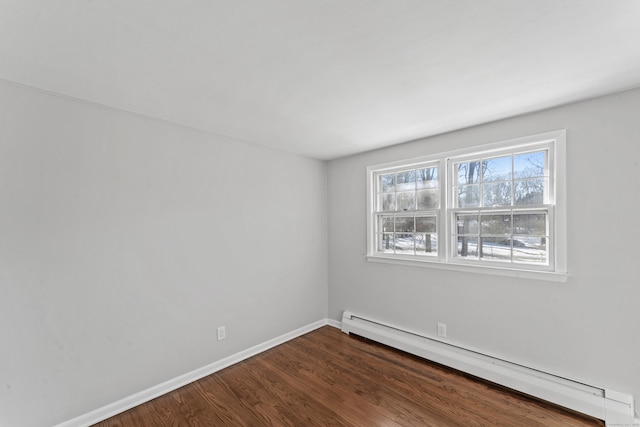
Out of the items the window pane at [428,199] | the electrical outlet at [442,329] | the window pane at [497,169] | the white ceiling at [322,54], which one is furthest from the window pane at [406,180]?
the electrical outlet at [442,329]

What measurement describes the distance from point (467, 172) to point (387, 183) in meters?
0.96

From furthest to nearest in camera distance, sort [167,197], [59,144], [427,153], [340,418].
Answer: [427,153] → [167,197] → [340,418] → [59,144]

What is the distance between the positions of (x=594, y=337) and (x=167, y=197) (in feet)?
12.0

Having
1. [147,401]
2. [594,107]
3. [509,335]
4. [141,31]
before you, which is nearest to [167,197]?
[141,31]

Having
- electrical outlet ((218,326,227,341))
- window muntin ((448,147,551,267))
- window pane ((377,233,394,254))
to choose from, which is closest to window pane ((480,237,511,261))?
window muntin ((448,147,551,267))

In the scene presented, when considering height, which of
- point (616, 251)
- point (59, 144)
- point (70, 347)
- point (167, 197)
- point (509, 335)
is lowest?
point (509, 335)

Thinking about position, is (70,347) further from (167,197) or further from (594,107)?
(594,107)

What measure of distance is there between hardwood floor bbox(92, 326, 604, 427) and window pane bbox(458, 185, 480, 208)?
165cm

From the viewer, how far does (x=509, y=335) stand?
2414 millimetres

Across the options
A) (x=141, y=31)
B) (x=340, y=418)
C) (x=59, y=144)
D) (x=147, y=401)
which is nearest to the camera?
(x=141, y=31)

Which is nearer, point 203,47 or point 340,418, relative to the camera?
point 203,47

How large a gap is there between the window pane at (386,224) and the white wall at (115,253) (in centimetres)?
144

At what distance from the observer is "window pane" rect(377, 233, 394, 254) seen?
135 inches

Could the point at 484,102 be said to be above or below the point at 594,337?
above
